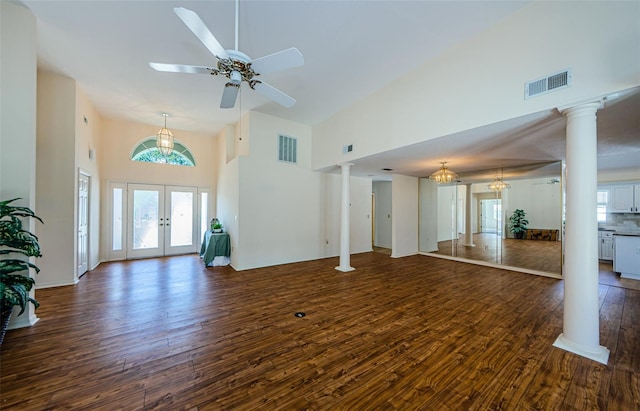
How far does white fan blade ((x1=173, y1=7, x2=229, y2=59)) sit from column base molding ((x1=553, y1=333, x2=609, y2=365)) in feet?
15.1

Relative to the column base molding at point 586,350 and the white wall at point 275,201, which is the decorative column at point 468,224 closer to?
the white wall at point 275,201

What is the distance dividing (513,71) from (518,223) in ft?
24.8

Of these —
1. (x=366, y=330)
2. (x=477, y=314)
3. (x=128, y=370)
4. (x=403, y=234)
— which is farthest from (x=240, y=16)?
(x=403, y=234)

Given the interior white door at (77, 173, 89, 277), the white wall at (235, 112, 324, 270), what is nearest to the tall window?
the interior white door at (77, 173, 89, 277)

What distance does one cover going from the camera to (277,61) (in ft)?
7.64

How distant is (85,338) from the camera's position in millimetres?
2633

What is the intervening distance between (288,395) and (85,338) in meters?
2.52

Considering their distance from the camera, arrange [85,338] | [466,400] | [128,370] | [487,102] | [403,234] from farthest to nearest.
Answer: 1. [403,234]
2. [487,102]
3. [85,338]
4. [128,370]
5. [466,400]

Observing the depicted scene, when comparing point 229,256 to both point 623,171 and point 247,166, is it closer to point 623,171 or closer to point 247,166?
point 247,166

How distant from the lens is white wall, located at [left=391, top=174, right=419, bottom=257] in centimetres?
Result: 720

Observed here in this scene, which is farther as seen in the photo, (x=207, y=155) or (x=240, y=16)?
(x=207, y=155)

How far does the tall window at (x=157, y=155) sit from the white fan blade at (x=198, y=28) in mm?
6082

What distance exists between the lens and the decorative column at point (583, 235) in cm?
236

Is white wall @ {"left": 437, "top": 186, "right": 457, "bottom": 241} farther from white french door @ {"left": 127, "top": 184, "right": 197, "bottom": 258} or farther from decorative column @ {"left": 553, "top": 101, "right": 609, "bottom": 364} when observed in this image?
white french door @ {"left": 127, "top": 184, "right": 197, "bottom": 258}
